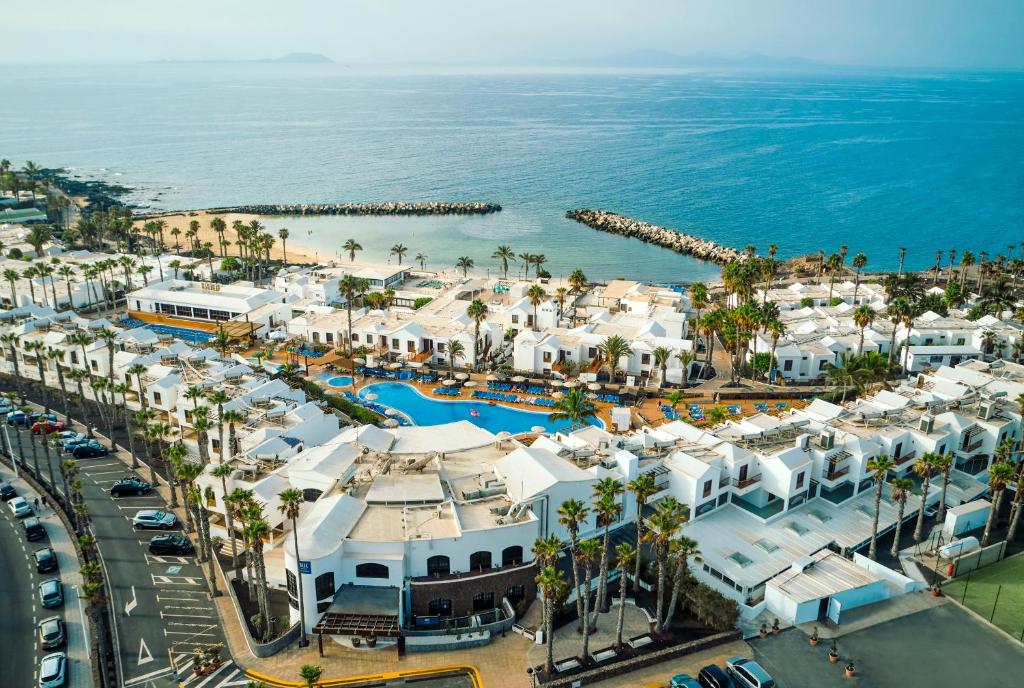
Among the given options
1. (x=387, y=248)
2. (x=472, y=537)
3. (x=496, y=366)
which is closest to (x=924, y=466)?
(x=472, y=537)

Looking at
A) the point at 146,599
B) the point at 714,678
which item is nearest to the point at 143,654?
the point at 146,599

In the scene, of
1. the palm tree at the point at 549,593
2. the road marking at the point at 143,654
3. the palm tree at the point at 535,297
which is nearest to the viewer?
the palm tree at the point at 549,593

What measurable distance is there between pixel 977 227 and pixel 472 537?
15975 cm

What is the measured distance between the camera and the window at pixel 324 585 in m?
37.4

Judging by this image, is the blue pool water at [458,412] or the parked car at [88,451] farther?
the blue pool water at [458,412]

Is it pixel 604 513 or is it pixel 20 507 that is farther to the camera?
pixel 20 507

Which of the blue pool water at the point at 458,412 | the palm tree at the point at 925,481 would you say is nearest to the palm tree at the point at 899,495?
the palm tree at the point at 925,481

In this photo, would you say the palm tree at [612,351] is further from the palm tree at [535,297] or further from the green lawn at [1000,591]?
the green lawn at [1000,591]

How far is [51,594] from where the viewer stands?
130 ft

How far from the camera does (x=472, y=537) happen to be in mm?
38938

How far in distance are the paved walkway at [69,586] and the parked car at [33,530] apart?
1.22 ft

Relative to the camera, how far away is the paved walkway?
35312mm

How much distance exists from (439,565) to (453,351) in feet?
119

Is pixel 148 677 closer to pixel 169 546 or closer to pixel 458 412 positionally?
pixel 169 546
